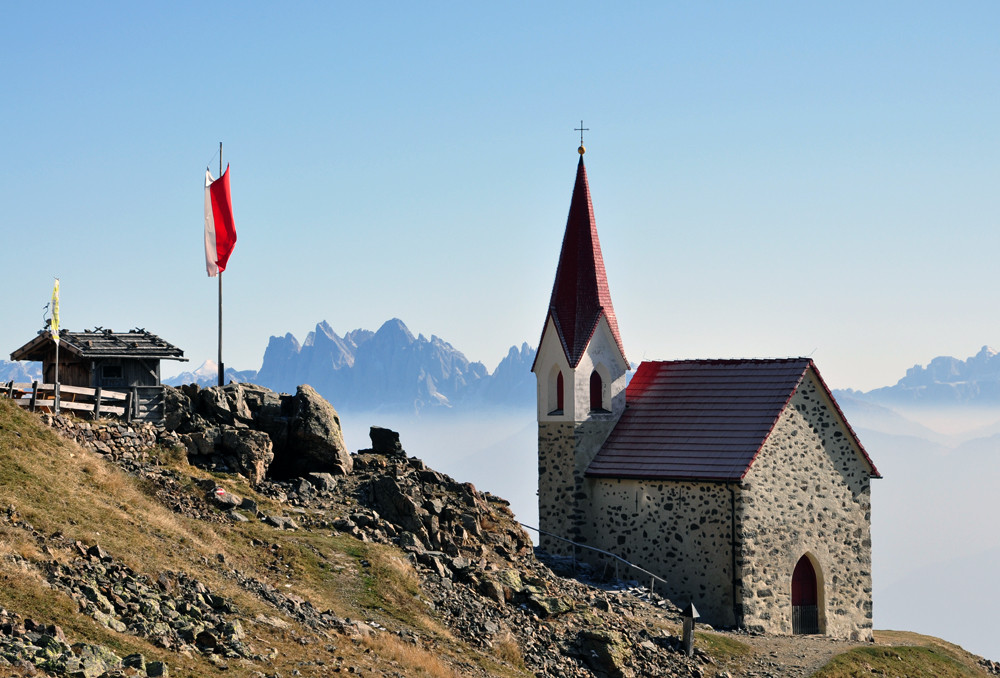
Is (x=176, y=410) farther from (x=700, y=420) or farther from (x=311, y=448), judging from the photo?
(x=700, y=420)

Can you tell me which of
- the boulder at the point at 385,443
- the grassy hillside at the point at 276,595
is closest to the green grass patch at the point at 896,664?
the grassy hillside at the point at 276,595

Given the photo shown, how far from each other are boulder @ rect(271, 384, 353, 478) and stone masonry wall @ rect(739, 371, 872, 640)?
12.7 meters

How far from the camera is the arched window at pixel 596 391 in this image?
130 feet

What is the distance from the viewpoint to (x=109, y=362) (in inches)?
1303

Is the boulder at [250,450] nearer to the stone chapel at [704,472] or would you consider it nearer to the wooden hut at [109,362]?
the wooden hut at [109,362]

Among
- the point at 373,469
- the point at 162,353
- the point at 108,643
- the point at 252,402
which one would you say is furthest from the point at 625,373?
the point at 108,643

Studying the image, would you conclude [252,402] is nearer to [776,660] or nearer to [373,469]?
[373,469]

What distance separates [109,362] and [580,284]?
16.3 metres

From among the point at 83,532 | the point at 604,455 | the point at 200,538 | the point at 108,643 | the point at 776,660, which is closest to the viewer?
the point at 108,643

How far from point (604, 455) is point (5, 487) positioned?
67.5 ft

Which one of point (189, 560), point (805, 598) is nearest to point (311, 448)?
point (189, 560)

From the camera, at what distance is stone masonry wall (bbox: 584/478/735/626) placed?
3509 centimetres

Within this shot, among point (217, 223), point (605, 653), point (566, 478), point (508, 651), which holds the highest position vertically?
point (217, 223)

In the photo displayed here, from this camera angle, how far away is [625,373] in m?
40.0
